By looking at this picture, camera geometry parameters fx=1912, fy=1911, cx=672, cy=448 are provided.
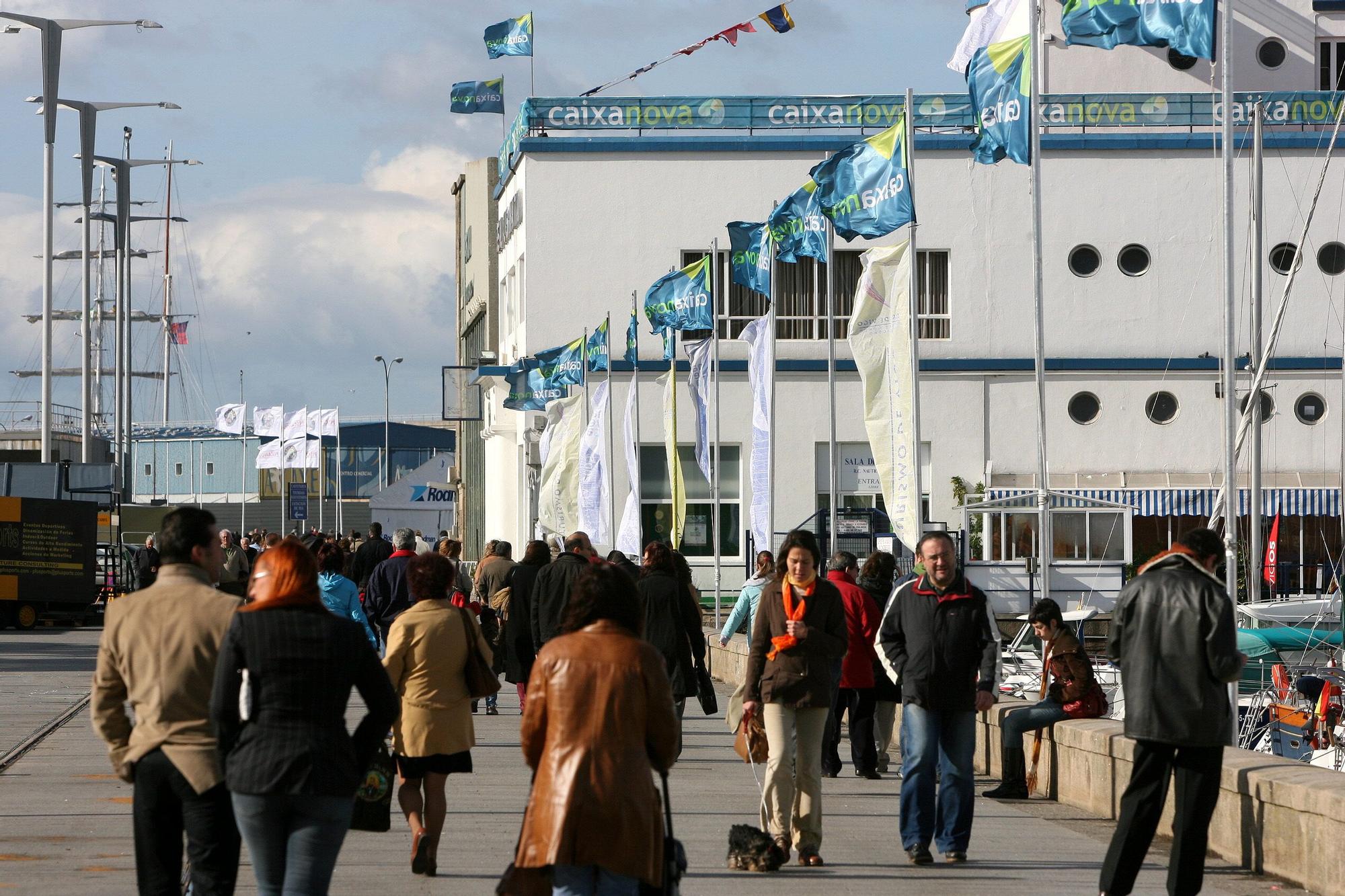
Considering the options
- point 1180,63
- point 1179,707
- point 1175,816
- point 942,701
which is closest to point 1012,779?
point 942,701

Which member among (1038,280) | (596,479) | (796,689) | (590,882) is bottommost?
(590,882)

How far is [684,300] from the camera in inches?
1085

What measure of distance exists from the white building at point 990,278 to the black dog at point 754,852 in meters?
27.3

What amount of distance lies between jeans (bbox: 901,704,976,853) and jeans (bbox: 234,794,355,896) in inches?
180

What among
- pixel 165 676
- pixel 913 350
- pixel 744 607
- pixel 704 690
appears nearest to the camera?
pixel 165 676

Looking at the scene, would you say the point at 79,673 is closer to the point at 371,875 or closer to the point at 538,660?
the point at 371,875

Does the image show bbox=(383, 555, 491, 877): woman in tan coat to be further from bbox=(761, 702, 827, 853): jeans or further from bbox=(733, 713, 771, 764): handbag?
bbox=(761, 702, 827, 853): jeans

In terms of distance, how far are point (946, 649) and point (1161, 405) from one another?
93.0ft

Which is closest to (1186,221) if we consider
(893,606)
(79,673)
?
(79,673)

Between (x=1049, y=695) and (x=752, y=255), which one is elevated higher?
(x=752, y=255)

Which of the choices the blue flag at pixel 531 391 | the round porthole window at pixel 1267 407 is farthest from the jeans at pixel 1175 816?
the round porthole window at pixel 1267 407

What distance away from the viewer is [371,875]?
961 centimetres

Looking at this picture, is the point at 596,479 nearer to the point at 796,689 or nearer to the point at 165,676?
the point at 796,689

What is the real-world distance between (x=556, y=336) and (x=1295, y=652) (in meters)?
19.5
